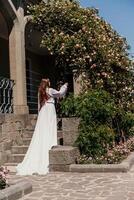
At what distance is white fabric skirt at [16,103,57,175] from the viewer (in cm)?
1077

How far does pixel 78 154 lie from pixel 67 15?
17.5 ft

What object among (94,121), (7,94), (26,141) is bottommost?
(26,141)

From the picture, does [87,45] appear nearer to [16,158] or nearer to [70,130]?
[70,130]

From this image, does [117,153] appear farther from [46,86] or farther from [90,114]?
[46,86]

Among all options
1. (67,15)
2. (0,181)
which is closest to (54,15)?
(67,15)

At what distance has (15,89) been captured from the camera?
13797 millimetres

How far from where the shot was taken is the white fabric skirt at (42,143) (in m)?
10.8

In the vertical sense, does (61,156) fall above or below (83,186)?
above

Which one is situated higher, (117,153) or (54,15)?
(54,15)

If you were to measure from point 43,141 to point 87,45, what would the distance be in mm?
4119

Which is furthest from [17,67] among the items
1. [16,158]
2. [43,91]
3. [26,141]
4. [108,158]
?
[108,158]

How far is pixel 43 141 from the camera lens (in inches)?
444

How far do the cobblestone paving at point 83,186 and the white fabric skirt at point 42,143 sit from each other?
1.96ft

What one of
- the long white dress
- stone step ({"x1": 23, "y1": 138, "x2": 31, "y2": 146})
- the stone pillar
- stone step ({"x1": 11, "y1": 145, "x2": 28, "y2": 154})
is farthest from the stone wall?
the stone pillar
